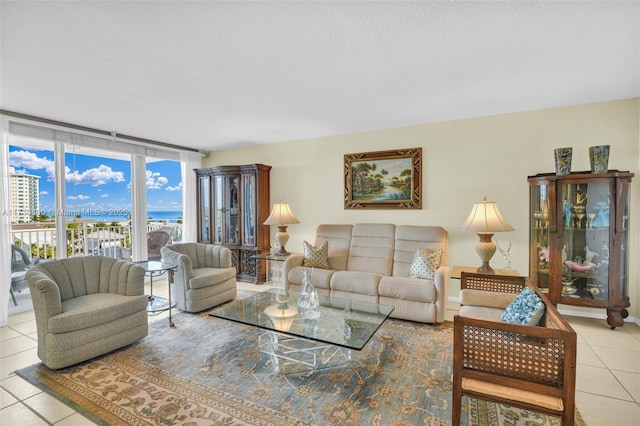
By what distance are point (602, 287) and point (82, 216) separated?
662cm

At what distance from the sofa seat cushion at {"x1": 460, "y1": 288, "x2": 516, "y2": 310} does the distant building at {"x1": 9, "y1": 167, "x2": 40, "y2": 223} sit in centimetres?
529

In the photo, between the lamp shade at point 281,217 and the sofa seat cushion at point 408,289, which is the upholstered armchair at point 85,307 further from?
the sofa seat cushion at point 408,289

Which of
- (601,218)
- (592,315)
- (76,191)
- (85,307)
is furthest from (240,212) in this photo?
(592,315)

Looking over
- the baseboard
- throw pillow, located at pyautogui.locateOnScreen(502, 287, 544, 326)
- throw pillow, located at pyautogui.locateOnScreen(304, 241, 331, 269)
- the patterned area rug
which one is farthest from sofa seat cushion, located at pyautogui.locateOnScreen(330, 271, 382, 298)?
the baseboard

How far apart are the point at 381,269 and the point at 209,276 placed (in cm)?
215

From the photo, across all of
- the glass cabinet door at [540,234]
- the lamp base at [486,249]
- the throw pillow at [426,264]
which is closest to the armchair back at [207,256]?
the throw pillow at [426,264]

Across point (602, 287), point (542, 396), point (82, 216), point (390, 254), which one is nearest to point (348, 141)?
point (390, 254)

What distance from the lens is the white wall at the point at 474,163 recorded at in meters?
3.27

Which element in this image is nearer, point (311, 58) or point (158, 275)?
point (311, 58)

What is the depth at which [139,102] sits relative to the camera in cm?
325

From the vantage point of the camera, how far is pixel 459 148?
396 cm

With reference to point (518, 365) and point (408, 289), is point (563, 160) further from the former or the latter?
point (518, 365)

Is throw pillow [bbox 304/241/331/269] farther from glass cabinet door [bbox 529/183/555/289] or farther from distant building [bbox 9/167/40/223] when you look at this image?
distant building [bbox 9/167/40/223]

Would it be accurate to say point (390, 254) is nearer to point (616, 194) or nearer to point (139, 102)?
point (616, 194)
